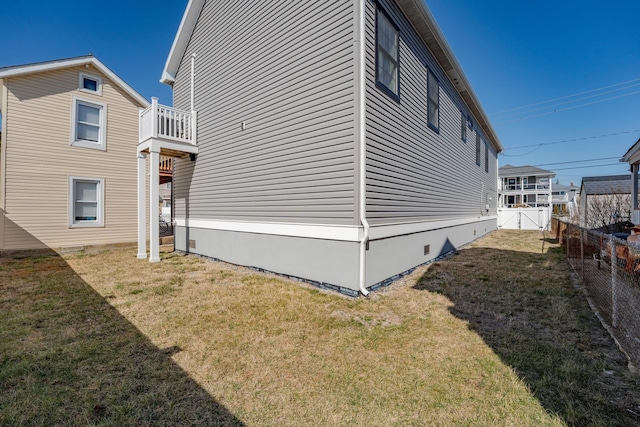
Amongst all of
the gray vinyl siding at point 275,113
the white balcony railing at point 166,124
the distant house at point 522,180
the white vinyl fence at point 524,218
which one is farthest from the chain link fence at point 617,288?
the distant house at point 522,180

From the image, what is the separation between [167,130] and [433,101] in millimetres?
7384

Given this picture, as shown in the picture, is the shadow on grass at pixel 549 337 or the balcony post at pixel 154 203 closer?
the shadow on grass at pixel 549 337

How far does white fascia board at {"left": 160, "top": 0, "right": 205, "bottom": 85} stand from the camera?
8573mm

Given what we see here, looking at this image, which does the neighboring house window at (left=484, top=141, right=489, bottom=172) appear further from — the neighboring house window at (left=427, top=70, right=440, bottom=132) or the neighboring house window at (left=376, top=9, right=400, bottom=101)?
the neighboring house window at (left=376, top=9, right=400, bottom=101)

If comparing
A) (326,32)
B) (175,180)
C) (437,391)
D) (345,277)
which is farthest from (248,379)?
(175,180)

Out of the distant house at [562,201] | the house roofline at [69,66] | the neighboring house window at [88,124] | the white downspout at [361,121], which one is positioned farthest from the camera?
the distant house at [562,201]

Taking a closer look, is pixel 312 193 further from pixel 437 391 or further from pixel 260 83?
pixel 437 391

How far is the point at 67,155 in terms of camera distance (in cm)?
952

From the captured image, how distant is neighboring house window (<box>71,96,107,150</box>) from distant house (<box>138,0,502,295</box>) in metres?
2.76

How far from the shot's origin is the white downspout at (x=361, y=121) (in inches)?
185

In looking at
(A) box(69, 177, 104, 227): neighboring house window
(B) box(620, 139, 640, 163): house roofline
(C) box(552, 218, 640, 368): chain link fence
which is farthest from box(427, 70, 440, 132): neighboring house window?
(A) box(69, 177, 104, 227): neighboring house window

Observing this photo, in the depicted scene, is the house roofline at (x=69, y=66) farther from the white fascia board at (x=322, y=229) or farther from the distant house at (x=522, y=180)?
the distant house at (x=522, y=180)

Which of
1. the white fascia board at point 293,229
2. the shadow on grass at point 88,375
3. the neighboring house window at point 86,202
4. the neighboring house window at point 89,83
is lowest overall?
the shadow on grass at point 88,375

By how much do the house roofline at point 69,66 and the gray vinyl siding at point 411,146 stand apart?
9.56 m
